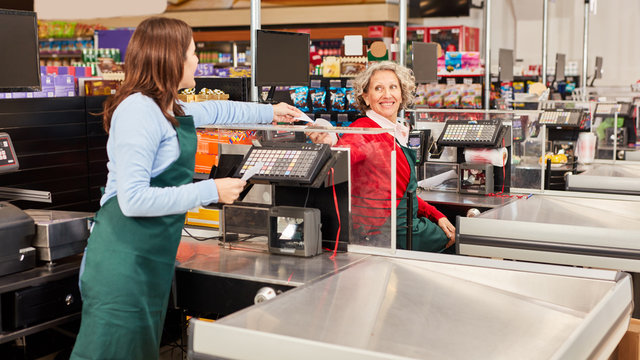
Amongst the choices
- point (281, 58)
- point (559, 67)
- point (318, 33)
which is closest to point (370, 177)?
point (281, 58)

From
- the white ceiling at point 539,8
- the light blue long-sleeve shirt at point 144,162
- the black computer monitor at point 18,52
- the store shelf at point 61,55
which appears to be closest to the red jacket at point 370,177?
the light blue long-sleeve shirt at point 144,162

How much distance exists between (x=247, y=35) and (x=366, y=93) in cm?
1037

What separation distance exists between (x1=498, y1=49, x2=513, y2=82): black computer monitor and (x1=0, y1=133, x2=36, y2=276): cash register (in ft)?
20.9

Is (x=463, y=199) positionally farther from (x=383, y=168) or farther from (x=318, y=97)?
(x=318, y=97)

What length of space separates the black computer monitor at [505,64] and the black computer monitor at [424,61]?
2440 mm

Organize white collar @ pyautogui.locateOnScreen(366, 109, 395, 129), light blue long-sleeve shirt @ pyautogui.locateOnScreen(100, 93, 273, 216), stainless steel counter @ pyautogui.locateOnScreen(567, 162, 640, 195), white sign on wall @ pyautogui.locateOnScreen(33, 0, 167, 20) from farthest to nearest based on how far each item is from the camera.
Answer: white sign on wall @ pyautogui.locateOnScreen(33, 0, 167, 20) < stainless steel counter @ pyautogui.locateOnScreen(567, 162, 640, 195) < white collar @ pyautogui.locateOnScreen(366, 109, 395, 129) < light blue long-sleeve shirt @ pyautogui.locateOnScreen(100, 93, 273, 216)

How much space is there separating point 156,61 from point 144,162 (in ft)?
1.04

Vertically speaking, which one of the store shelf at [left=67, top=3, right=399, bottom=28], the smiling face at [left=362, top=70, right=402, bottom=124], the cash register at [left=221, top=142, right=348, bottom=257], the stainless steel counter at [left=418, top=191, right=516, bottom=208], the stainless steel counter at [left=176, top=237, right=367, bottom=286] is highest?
the store shelf at [left=67, top=3, right=399, bottom=28]

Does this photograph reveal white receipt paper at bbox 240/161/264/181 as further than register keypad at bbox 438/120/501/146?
No

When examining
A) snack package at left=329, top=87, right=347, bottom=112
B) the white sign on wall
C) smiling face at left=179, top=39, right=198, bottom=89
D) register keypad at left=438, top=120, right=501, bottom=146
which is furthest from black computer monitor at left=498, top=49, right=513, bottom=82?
the white sign on wall

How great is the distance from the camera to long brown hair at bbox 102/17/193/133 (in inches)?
84.6

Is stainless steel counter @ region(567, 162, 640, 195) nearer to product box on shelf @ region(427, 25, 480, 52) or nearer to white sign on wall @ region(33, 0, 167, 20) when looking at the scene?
product box on shelf @ region(427, 25, 480, 52)

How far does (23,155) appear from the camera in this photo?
212 inches

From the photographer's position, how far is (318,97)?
7.15 m
